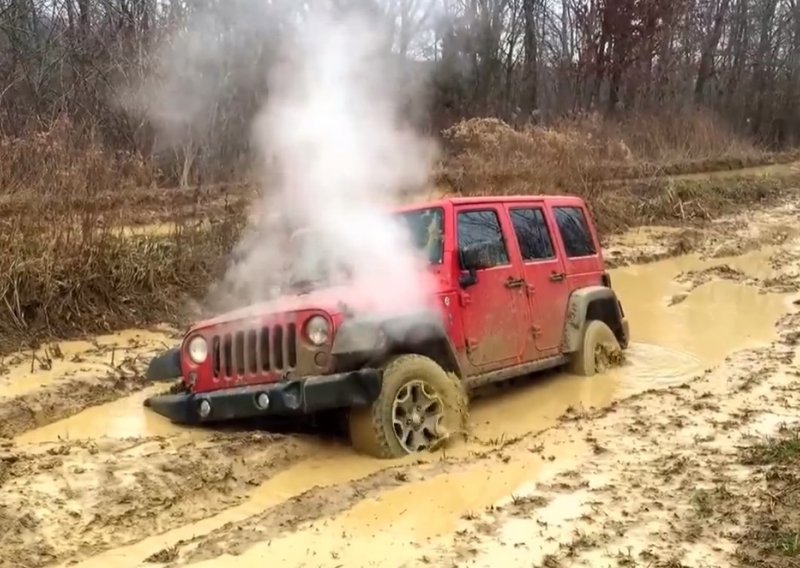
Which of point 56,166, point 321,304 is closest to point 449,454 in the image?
point 321,304

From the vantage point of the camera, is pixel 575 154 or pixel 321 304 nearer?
pixel 321 304

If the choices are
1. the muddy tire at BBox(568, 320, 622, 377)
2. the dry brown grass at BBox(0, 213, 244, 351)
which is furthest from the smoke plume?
the muddy tire at BBox(568, 320, 622, 377)

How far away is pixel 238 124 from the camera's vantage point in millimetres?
11945

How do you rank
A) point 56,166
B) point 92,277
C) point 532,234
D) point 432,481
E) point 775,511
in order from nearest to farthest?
point 775,511 < point 432,481 < point 532,234 < point 92,277 < point 56,166

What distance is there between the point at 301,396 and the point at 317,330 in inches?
18.2

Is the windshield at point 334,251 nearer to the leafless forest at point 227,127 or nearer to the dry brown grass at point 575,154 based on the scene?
the leafless forest at point 227,127

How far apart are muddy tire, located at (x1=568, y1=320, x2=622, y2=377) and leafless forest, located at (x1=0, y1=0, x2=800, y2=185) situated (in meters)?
3.65

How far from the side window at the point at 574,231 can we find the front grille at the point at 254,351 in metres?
3.31

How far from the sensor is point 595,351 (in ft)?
26.7

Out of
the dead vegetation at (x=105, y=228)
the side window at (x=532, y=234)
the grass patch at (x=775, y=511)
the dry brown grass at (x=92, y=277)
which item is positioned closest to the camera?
the grass patch at (x=775, y=511)

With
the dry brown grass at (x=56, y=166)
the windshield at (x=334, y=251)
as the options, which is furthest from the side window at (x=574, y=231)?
the dry brown grass at (x=56, y=166)

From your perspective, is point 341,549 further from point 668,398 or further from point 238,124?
point 238,124

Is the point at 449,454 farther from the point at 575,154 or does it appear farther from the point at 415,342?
the point at 575,154

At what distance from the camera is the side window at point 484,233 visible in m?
6.74
